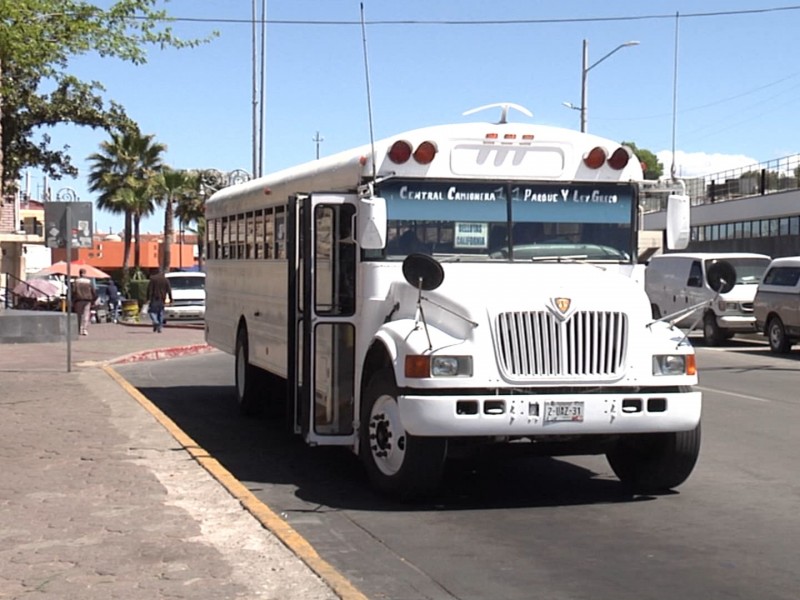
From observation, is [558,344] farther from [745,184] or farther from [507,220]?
[745,184]

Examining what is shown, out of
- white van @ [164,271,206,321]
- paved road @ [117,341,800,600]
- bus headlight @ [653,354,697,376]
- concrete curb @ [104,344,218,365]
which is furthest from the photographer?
white van @ [164,271,206,321]

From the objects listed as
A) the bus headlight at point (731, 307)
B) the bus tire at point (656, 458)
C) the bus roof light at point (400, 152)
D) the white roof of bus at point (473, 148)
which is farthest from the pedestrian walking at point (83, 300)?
the bus tire at point (656, 458)

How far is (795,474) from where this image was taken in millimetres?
Answer: 10062

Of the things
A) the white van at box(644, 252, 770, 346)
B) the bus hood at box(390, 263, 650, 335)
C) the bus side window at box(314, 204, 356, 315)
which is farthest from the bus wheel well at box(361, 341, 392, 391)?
the white van at box(644, 252, 770, 346)

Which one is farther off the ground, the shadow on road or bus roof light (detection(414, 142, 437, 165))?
bus roof light (detection(414, 142, 437, 165))

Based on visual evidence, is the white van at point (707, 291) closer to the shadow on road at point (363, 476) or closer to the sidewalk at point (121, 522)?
the shadow on road at point (363, 476)

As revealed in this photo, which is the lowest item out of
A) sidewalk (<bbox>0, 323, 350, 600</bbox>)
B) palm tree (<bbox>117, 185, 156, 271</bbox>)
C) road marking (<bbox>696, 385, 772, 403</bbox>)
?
road marking (<bbox>696, 385, 772, 403</bbox>)

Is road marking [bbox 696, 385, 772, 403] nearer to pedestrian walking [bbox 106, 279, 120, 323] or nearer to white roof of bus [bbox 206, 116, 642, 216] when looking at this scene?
white roof of bus [bbox 206, 116, 642, 216]

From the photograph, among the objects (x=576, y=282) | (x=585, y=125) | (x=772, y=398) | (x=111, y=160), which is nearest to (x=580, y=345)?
(x=576, y=282)

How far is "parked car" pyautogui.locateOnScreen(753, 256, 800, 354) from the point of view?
80.2 ft

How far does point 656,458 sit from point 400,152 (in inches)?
115

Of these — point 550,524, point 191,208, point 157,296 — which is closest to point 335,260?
point 550,524

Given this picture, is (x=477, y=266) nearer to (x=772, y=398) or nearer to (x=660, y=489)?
(x=660, y=489)

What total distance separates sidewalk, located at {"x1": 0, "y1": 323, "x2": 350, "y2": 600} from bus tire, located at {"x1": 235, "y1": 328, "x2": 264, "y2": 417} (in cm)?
116
